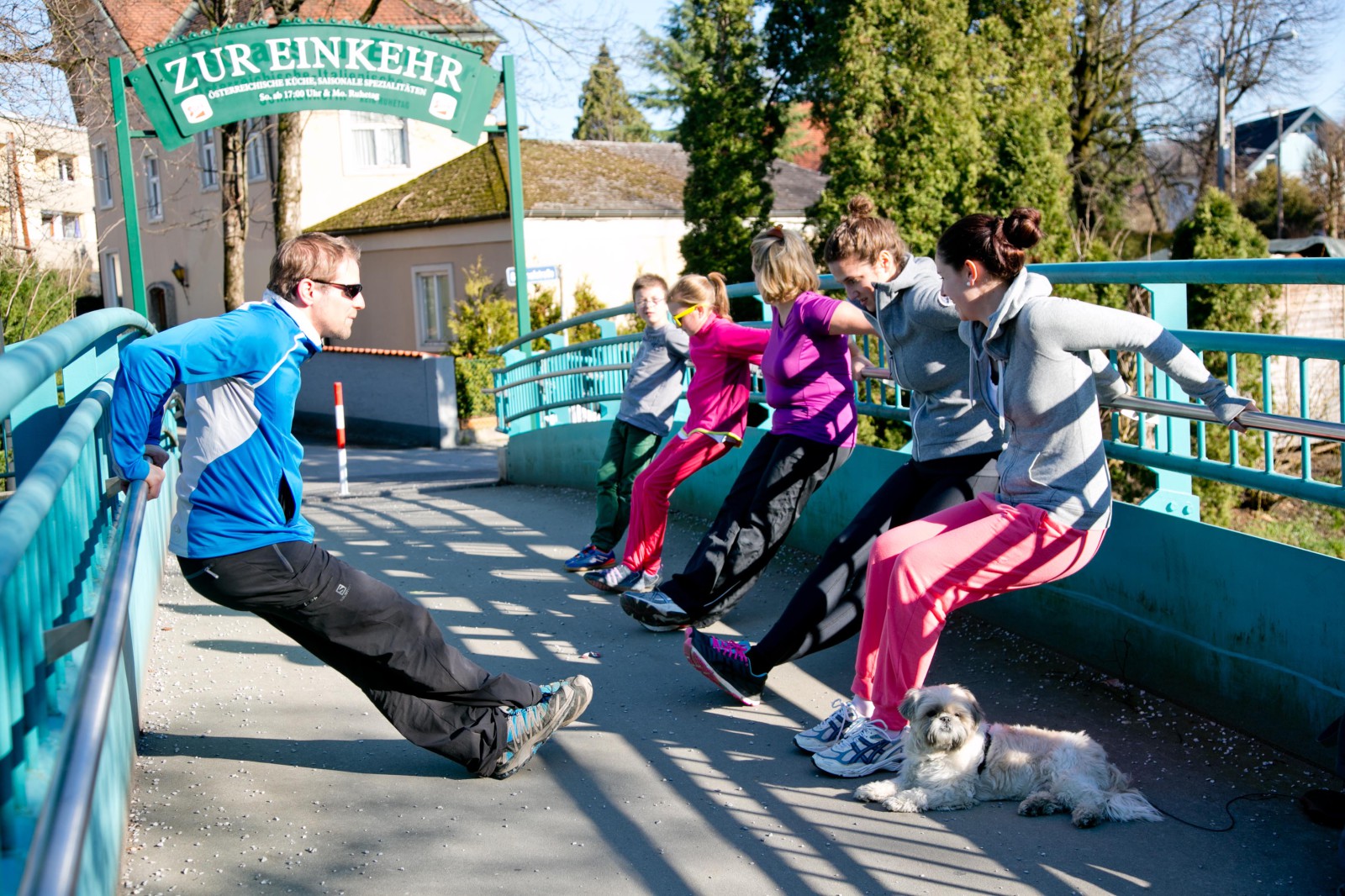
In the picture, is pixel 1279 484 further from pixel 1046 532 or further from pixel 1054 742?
pixel 1054 742

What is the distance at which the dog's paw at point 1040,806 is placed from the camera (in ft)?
11.5

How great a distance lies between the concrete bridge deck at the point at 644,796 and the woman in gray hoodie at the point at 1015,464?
1.55ft

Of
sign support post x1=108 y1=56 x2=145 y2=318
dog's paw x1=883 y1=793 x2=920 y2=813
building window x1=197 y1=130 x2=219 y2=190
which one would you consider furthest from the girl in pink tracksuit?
building window x1=197 y1=130 x2=219 y2=190

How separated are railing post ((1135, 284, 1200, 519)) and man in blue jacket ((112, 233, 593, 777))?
2461mm

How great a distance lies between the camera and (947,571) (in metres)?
3.73

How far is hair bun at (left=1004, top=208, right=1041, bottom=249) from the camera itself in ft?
12.1

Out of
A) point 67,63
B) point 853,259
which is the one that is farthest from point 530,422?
point 853,259

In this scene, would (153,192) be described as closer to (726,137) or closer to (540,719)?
(726,137)


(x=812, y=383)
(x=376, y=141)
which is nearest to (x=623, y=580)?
(x=812, y=383)

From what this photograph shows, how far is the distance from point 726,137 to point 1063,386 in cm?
2073

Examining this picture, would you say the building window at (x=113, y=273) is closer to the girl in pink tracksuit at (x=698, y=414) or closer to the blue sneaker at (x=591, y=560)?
the blue sneaker at (x=591, y=560)

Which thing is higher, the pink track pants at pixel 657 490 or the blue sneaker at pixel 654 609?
the pink track pants at pixel 657 490

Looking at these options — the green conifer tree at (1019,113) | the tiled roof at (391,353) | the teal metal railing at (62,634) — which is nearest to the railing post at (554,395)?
the teal metal railing at (62,634)

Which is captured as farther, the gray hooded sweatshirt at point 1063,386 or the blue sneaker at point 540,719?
the blue sneaker at point 540,719
